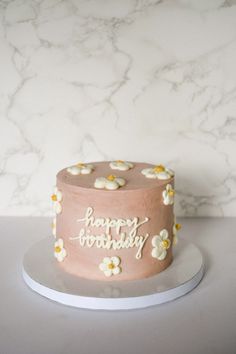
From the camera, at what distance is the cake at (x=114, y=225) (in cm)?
84

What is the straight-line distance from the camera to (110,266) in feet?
2.77

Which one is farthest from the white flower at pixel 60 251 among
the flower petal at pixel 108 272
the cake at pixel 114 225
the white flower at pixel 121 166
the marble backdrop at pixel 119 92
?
the marble backdrop at pixel 119 92

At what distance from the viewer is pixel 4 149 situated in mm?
1280

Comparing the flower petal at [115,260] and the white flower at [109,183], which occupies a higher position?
the white flower at [109,183]

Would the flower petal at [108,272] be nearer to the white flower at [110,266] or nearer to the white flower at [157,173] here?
the white flower at [110,266]

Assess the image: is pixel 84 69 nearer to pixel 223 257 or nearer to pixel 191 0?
pixel 191 0

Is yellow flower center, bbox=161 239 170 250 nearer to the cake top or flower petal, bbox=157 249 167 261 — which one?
flower petal, bbox=157 249 167 261

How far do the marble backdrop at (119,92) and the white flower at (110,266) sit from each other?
481 mm

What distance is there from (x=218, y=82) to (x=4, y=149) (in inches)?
25.8

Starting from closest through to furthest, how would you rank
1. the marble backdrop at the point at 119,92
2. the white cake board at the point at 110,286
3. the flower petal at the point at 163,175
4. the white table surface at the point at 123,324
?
1. the white table surface at the point at 123,324
2. the white cake board at the point at 110,286
3. the flower petal at the point at 163,175
4. the marble backdrop at the point at 119,92

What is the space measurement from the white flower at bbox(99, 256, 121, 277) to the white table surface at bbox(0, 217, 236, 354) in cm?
9

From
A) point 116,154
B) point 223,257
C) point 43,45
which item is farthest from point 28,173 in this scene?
point 223,257

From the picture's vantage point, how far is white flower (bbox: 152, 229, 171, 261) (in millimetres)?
874

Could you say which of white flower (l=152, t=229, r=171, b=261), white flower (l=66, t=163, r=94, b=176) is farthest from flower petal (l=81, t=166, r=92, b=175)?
white flower (l=152, t=229, r=171, b=261)
